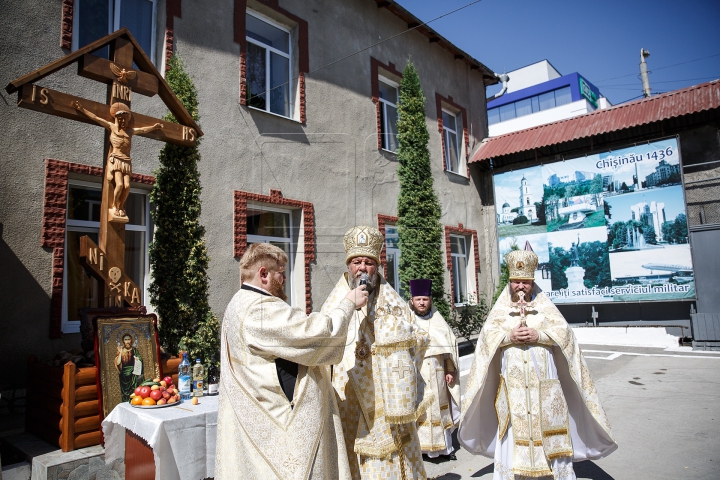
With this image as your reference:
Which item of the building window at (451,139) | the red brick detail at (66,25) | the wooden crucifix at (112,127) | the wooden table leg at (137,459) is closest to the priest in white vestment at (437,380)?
the wooden table leg at (137,459)

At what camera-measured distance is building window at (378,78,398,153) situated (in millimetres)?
8297

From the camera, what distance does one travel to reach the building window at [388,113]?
8297mm

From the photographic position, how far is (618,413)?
20.2ft

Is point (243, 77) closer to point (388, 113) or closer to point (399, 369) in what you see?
point (388, 113)

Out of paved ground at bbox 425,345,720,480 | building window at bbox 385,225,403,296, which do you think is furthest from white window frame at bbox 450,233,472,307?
building window at bbox 385,225,403,296

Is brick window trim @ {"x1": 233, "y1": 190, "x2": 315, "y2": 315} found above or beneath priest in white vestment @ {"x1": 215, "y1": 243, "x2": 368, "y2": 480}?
above

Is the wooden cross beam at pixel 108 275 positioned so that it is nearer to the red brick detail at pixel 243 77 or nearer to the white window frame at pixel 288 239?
the white window frame at pixel 288 239

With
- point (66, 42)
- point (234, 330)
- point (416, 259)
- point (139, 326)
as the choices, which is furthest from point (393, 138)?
point (234, 330)

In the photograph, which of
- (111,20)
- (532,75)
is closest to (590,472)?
(111,20)

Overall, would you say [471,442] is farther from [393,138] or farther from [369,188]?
[393,138]

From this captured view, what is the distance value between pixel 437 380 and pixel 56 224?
4439 millimetres

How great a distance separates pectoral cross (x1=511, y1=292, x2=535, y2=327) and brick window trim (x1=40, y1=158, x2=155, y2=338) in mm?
4744

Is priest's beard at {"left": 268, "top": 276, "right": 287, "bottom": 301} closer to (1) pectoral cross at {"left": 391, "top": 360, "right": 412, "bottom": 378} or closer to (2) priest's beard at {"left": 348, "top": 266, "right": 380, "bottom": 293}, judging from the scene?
(2) priest's beard at {"left": 348, "top": 266, "right": 380, "bottom": 293}

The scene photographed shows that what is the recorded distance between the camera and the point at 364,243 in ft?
9.89
